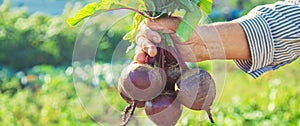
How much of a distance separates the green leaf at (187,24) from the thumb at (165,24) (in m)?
0.04

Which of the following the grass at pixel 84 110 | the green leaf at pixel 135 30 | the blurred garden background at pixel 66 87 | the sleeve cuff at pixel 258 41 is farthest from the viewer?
the grass at pixel 84 110

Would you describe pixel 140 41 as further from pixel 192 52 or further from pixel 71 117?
pixel 71 117

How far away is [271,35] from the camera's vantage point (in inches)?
73.2

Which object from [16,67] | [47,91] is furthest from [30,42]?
[47,91]

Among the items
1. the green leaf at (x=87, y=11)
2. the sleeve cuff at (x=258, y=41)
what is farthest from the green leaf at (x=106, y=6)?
the sleeve cuff at (x=258, y=41)

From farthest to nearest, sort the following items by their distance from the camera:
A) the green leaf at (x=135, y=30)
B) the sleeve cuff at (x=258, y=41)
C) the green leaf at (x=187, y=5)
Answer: the sleeve cuff at (x=258, y=41) < the green leaf at (x=135, y=30) < the green leaf at (x=187, y=5)

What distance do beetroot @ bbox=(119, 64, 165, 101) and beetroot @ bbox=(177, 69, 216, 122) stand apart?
57 millimetres

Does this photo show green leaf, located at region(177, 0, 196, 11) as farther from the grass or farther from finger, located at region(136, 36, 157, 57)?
the grass

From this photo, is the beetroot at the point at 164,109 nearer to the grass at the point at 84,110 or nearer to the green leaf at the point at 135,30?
the green leaf at the point at 135,30

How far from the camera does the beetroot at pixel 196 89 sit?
1590mm

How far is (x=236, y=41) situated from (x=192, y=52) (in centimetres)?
18

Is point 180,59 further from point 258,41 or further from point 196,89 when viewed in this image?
point 258,41

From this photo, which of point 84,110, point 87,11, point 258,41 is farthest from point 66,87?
point 87,11

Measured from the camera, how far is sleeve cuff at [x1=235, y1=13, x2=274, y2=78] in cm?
184
